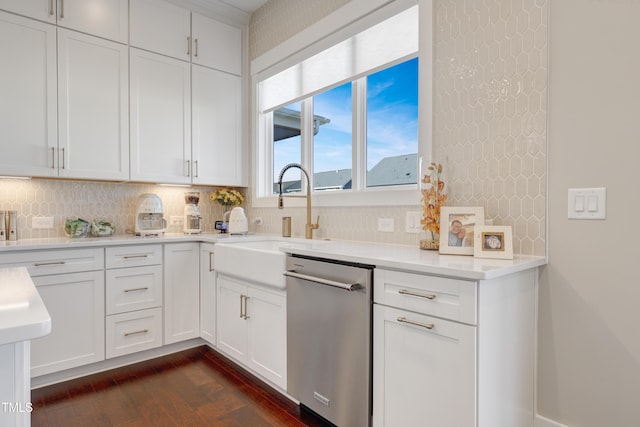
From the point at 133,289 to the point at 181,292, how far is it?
350 millimetres

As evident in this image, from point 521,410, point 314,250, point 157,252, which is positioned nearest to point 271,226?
point 157,252

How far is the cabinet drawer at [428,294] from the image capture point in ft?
4.48

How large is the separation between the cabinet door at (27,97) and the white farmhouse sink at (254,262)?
4.27 ft

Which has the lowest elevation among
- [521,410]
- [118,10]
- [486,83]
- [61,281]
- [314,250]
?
[521,410]

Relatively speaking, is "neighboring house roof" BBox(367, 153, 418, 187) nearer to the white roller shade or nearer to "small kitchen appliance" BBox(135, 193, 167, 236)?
the white roller shade

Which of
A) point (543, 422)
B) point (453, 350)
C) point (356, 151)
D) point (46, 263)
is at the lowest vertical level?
point (543, 422)

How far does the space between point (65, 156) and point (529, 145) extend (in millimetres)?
2887

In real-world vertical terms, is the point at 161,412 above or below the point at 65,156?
below

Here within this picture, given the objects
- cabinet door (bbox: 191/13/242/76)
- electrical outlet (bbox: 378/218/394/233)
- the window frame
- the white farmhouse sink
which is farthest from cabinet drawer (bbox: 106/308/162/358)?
cabinet door (bbox: 191/13/242/76)

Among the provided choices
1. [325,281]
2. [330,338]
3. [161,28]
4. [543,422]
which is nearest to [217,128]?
[161,28]

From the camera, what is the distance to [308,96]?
10.2ft

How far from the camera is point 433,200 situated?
2.01 metres

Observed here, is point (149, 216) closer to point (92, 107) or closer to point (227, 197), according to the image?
point (227, 197)

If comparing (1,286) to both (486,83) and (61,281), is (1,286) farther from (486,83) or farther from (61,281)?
(486,83)
